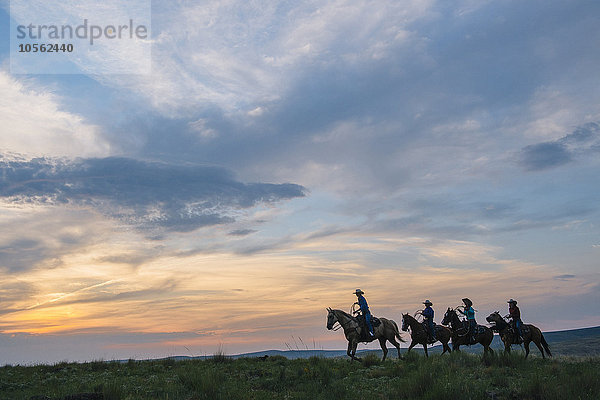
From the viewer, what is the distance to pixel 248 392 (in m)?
15.3

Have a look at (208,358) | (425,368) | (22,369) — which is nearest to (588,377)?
(425,368)

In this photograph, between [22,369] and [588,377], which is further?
[22,369]

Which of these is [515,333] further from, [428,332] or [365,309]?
[365,309]

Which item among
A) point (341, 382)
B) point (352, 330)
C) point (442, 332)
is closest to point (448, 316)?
point (442, 332)

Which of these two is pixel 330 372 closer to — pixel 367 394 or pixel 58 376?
pixel 367 394

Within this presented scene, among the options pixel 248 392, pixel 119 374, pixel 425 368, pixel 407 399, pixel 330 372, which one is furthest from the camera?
pixel 119 374

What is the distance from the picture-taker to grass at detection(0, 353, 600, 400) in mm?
14156

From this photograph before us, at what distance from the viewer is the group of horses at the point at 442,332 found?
944 inches

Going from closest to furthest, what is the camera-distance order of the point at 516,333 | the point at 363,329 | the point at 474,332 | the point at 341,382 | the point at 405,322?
the point at 341,382 → the point at 516,333 → the point at 363,329 → the point at 474,332 → the point at 405,322

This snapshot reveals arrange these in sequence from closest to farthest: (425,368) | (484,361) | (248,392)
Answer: (248,392), (425,368), (484,361)

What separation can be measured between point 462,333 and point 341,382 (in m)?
11.4

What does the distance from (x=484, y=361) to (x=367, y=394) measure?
8799 mm

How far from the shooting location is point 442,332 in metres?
25.9

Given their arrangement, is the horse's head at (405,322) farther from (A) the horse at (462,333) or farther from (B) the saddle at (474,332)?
(B) the saddle at (474,332)
